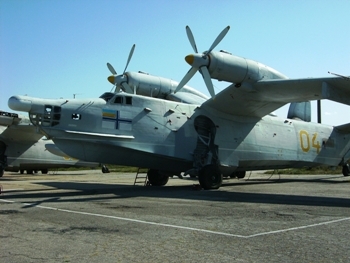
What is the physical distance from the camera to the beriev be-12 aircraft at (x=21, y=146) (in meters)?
26.8

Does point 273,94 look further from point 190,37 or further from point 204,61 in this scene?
point 190,37

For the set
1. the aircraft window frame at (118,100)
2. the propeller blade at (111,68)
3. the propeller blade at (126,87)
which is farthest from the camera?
the propeller blade at (111,68)

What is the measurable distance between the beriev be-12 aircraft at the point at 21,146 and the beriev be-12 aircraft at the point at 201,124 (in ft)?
38.7

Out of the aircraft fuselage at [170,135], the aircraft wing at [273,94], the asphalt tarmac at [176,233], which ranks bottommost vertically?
the asphalt tarmac at [176,233]

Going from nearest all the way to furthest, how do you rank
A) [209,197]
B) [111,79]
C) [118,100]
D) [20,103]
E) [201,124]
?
[209,197] < [20,103] < [118,100] < [201,124] < [111,79]

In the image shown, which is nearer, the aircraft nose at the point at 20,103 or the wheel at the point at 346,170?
the aircraft nose at the point at 20,103

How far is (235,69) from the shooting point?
15.6 m

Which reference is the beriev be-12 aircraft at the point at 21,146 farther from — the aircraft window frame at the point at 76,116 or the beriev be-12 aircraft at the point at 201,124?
the aircraft window frame at the point at 76,116

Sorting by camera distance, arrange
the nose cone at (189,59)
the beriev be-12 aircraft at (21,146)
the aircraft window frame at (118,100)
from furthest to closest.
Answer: the beriev be-12 aircraft at (21,146)
the aircraft window frame at (118,100)
the nose cone at (189,59)

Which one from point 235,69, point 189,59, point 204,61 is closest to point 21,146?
point 189,59

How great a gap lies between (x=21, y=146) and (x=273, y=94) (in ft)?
67.9

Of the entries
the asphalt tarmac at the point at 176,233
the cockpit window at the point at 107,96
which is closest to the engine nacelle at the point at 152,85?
the cockpit window at the point at 107,96

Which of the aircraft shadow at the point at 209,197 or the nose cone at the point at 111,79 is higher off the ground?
the nose cone at the point at 111,79

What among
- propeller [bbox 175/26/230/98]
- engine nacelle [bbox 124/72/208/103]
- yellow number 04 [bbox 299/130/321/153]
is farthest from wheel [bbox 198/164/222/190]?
yellow number 04 [bbox 299/130/321/153]
